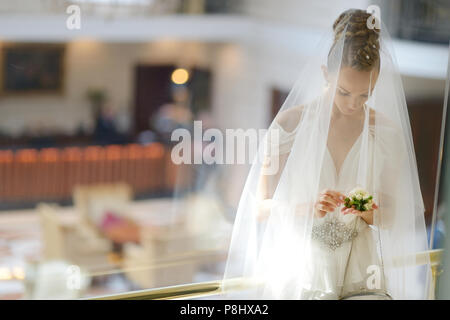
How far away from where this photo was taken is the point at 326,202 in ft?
4.76

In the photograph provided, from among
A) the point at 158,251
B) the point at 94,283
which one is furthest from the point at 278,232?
the point at 158,251

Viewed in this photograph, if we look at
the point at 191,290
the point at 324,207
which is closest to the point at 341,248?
the point at 324,207

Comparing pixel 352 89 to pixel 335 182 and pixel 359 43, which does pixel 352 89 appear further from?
pixel 335 182

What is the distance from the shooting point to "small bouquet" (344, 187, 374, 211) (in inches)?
57.0

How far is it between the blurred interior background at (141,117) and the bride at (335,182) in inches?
6.0

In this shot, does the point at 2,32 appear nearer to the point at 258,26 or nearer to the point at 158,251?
the point at 158,251

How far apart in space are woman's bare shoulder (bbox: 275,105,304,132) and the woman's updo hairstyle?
157 millimetres

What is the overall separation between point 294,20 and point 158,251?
9.16 ft

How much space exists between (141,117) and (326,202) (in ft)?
12.3

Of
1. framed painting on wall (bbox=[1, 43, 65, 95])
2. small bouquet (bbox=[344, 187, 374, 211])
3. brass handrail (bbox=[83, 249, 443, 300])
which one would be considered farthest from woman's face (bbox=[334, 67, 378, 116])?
framed painting on wall (bbox=[1, 43, 65, 95])

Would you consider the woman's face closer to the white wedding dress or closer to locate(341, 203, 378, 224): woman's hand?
the white wedding dress

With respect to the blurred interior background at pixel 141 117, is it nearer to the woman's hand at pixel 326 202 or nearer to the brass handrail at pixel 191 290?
the brass handrail at pixel 191 290

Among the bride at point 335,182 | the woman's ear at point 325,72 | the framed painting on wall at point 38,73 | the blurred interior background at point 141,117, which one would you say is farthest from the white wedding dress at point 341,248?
the framed painting on wall at point 38,73

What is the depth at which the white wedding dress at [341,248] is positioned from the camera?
4.73 feet
